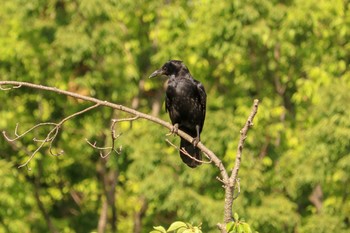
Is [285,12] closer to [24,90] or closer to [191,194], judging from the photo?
[191,194]

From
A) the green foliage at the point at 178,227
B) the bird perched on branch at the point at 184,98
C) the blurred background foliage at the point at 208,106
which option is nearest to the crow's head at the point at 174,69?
the bird perched on branch at the point at 184,98

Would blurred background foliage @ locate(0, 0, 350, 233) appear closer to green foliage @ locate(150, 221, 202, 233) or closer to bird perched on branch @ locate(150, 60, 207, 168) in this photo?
bird perched on branch @ locate(150, 60, 207, 168)

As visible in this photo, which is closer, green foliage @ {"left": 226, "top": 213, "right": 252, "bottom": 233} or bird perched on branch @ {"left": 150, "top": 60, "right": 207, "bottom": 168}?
green foliage @ {"left": 226, "top": 213, "right": 252, "bottom": 233}

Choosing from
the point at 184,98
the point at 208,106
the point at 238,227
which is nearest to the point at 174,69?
the point at 184,98

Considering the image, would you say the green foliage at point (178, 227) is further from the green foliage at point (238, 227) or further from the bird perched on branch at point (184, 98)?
the bird perched on branch at point (184, 98)

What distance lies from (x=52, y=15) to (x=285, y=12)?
4870 millimetres

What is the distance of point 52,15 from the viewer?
60.1ft

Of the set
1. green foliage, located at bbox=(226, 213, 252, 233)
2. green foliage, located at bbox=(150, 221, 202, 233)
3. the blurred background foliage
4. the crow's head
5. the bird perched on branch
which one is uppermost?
the blurred background foliage

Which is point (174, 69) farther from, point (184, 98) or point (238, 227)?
point (238, 227)

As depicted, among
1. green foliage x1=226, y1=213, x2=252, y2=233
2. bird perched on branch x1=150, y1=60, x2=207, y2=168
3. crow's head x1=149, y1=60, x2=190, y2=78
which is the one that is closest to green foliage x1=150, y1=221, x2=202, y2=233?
green foliage x1=226, y1=213, x2=252, y2=233

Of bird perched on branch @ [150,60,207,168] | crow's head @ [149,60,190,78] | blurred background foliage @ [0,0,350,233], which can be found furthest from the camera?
blurred background foliage @ [0,0,350,233]

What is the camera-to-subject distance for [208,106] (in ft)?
53.3

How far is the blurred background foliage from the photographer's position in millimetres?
14898

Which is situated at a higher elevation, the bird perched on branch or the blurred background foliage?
the blurred background foliage
